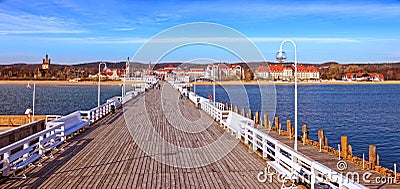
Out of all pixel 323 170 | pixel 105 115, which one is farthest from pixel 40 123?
pixel 323 170

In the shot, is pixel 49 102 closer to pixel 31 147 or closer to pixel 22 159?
pixel 31 147

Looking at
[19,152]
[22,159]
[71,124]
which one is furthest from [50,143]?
[71,124]

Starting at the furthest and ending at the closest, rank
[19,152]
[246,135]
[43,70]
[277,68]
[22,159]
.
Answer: [43,70] → [277,68] → [246,135] → [22,159] → [19,152]

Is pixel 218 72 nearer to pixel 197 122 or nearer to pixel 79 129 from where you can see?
pixel 197 122

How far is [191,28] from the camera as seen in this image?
11.7m

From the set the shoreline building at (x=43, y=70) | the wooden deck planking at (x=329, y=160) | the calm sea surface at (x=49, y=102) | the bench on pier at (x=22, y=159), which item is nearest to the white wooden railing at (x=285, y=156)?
the wooden deck planking at (x=329, y=160)

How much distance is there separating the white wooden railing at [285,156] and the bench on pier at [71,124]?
5200 millimetres

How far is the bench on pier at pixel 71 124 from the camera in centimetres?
1234

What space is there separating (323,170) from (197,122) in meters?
12.3

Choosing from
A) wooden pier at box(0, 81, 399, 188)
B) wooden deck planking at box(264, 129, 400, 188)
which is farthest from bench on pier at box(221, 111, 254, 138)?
wooden deck planking at box(264, 129, 400, 188)

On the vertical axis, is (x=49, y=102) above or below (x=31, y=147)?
below

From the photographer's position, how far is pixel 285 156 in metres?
8.80

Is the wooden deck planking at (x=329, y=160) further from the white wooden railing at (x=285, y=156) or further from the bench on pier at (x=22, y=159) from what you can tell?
the bench on pier at (x=22, y=159)

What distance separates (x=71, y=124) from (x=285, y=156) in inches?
316
